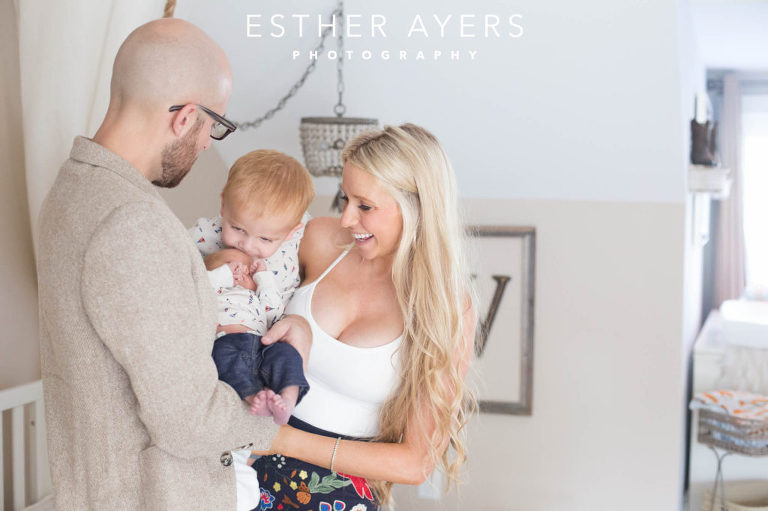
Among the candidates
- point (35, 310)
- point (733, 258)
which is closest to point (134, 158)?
point (35, 310)

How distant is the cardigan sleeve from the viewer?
3.44 feet

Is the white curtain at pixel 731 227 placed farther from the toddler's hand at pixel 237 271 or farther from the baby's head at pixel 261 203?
the toddler's hand at pixel 237 271

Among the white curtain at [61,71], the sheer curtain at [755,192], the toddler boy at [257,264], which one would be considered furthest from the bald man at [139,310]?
the sheer curtain at [755,192]

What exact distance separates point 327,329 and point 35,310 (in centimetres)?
95

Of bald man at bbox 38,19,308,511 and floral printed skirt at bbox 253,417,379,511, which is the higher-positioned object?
bald man at bbox 38,19,308,511

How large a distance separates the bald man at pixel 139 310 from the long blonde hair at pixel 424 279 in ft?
1.32

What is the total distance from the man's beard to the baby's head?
0.83ft

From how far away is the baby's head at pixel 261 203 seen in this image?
1.51 meters

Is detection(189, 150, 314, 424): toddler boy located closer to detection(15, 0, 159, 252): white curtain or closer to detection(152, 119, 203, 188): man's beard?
detection(152, 119, 203, 188): man's beard

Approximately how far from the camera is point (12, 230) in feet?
6.28

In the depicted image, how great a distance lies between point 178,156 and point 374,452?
2.53 feet

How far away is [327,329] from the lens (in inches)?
63.0

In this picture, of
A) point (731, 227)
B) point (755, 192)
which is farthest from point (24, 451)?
point (755, 192)

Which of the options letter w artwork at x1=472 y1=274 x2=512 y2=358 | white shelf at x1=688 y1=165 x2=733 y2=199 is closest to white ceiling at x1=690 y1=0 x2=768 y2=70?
white shelf at x1=688 y1=165 x2=733 y2=199
